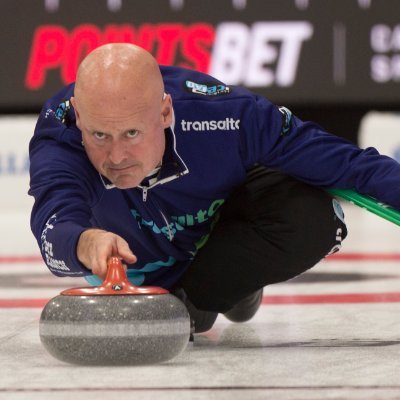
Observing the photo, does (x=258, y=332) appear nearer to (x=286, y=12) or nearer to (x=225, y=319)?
(x=225, y=319)

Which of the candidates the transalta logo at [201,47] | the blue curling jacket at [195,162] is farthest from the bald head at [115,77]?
the transalta logo at [201,47]

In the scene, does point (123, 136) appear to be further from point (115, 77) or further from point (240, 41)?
point (240, 41)

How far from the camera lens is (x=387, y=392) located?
6.07 ft

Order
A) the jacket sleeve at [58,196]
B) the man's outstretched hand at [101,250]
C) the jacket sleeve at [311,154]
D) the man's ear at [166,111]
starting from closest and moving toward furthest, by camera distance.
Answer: the man's outstretched hand at [101,250] → the jacket sleeve at [58,196] → the man's ear at [166,111] → the jacket sleeve at [311,154]

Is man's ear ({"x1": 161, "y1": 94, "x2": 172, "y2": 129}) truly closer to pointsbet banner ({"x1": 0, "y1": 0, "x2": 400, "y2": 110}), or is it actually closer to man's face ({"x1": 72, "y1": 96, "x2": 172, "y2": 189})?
→ man's face ({"x1": 72, "y1": 96, "x2": 172, "y2": 189})

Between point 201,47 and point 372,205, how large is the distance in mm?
7066

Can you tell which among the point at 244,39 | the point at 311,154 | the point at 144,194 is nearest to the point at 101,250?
the point at 144,194

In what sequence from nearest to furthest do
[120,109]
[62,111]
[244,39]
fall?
[120,109], [62,111], [244,39]

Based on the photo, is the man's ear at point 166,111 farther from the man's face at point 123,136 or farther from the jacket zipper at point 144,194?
the jacket zipper at point 144,194

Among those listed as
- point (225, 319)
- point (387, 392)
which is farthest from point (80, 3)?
point (387, 392)

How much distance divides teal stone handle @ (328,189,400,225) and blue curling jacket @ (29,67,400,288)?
29mm

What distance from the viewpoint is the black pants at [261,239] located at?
2.52 metres

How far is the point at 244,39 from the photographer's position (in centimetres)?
928

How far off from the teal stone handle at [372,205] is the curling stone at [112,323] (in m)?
0.60
